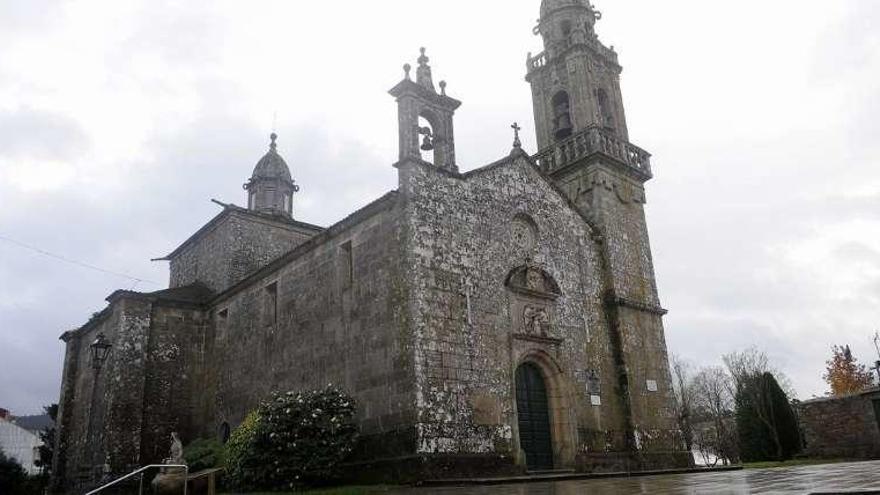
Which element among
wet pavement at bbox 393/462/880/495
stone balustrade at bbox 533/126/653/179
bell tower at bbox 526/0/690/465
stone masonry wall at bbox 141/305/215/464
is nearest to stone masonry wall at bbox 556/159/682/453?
bell tower at bbox 526/0/690/465

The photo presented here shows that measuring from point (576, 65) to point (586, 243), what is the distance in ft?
22.6

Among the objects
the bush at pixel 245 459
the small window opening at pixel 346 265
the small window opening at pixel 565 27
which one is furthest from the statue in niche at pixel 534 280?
the small window opening at pixel 565 27

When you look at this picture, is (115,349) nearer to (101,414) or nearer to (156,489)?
(101,414)

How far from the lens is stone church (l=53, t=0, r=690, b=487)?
51.3 ft

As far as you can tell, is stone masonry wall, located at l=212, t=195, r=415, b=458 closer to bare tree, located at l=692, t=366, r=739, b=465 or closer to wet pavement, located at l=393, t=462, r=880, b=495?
wet pavement, located at l=393, t=462, r=880, b=495

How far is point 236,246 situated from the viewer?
28.2 meters

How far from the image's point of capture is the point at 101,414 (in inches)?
910

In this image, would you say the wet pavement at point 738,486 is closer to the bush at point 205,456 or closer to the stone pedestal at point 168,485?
the stone pedestal at point 168,485

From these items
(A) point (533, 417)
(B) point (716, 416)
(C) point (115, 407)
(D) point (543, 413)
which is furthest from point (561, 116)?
(B) point (716, 416)

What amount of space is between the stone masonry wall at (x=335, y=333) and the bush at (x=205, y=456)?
4.65ft

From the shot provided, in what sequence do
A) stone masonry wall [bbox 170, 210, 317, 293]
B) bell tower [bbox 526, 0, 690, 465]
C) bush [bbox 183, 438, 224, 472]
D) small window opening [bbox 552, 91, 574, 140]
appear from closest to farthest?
bush [bbox 183, 438, 224, 472]
bell tower [bbox 526, 0, 690, 465]
small window opening [bbox 552, 91, 574, 140]
stone masonry wall [bbox 170, 210, 317, 293]

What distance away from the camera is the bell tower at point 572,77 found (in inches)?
927

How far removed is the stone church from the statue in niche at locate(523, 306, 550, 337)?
0.18 ft

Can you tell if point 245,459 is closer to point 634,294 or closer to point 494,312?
point 494,312
